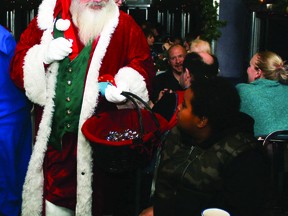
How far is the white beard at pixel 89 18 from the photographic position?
313 cm

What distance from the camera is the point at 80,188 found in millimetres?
3107

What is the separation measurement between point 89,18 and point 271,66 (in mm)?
1696

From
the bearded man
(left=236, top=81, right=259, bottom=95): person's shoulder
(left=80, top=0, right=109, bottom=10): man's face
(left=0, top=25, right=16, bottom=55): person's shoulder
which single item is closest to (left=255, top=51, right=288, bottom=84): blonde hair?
(left=236, top=81, right=259, bottom=95): person's shoulder

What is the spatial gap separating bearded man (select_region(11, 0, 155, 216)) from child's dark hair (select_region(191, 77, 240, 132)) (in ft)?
2.50

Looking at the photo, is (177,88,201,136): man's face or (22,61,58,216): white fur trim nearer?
(177,88,201,136): man's face

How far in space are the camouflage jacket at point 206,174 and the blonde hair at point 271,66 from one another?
1.83 meters

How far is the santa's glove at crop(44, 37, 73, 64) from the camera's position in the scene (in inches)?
118

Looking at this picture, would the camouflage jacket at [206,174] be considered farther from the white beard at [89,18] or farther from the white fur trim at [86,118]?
the white beard at [89,18]

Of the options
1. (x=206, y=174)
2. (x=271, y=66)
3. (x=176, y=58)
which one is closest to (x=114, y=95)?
(x=206, y=174)

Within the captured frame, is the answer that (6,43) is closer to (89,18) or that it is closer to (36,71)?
(36,71)

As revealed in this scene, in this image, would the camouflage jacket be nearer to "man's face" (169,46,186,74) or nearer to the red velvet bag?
the red velvet bag

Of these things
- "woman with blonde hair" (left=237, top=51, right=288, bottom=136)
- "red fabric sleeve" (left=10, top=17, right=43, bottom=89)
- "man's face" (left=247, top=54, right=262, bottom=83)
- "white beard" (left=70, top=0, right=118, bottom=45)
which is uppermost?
"white beard" (left=70, top=0, right=118, bottom=45)

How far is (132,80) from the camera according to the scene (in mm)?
3096

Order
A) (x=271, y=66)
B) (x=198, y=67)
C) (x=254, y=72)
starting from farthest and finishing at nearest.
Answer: (x=254, y=72)
(x=271, y=66)
(x=198, y=67)
